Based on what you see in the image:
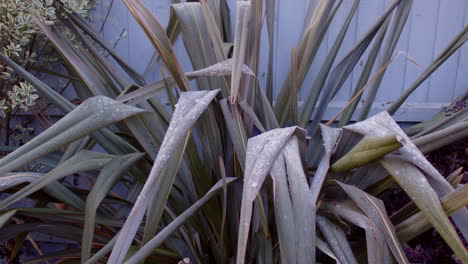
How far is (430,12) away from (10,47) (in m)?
1.40

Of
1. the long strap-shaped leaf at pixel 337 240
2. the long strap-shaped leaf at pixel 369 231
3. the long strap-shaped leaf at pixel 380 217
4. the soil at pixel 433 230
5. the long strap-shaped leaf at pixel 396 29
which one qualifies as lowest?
the soil at pixel 433 230

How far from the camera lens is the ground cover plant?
0.61 m

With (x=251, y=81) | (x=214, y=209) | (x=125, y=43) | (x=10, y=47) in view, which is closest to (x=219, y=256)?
(x=214, y=209)

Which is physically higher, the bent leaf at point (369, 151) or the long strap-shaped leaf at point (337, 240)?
the bent leaf at point (369, 151)

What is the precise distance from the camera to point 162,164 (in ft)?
1.89

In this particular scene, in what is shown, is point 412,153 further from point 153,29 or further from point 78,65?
point 78,65

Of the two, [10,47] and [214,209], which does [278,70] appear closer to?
[214,209]

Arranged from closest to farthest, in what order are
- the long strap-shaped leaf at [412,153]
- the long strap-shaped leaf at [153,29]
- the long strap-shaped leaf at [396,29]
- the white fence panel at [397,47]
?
the long strap-shaped leaf at [412,153] → the long strap-shaped leaf at [153,29] → the long strap-shaped leaf at [396,29] → the white fence panel at [397,47]

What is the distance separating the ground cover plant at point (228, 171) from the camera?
61 cm

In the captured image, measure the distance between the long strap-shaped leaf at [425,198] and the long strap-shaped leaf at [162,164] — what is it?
0.34 metres

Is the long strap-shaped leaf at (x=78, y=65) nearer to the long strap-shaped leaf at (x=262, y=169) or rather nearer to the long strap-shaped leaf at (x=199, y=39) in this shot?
the long strap-shaped leaf at (x=199, y=39)

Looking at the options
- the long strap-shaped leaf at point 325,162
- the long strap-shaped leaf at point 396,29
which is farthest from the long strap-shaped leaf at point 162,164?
the long strap-shaped leaf at point 396,29

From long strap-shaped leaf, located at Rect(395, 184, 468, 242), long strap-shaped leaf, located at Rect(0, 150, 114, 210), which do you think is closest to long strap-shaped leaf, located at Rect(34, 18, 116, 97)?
long strap-shaped leaf, located at Rect(0, 150, 114, 210)

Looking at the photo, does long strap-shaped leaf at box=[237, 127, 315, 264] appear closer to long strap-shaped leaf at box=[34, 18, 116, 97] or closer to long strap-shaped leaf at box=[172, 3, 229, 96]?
long strap-shaped leaf at box=[172, 3, 229, 96]
